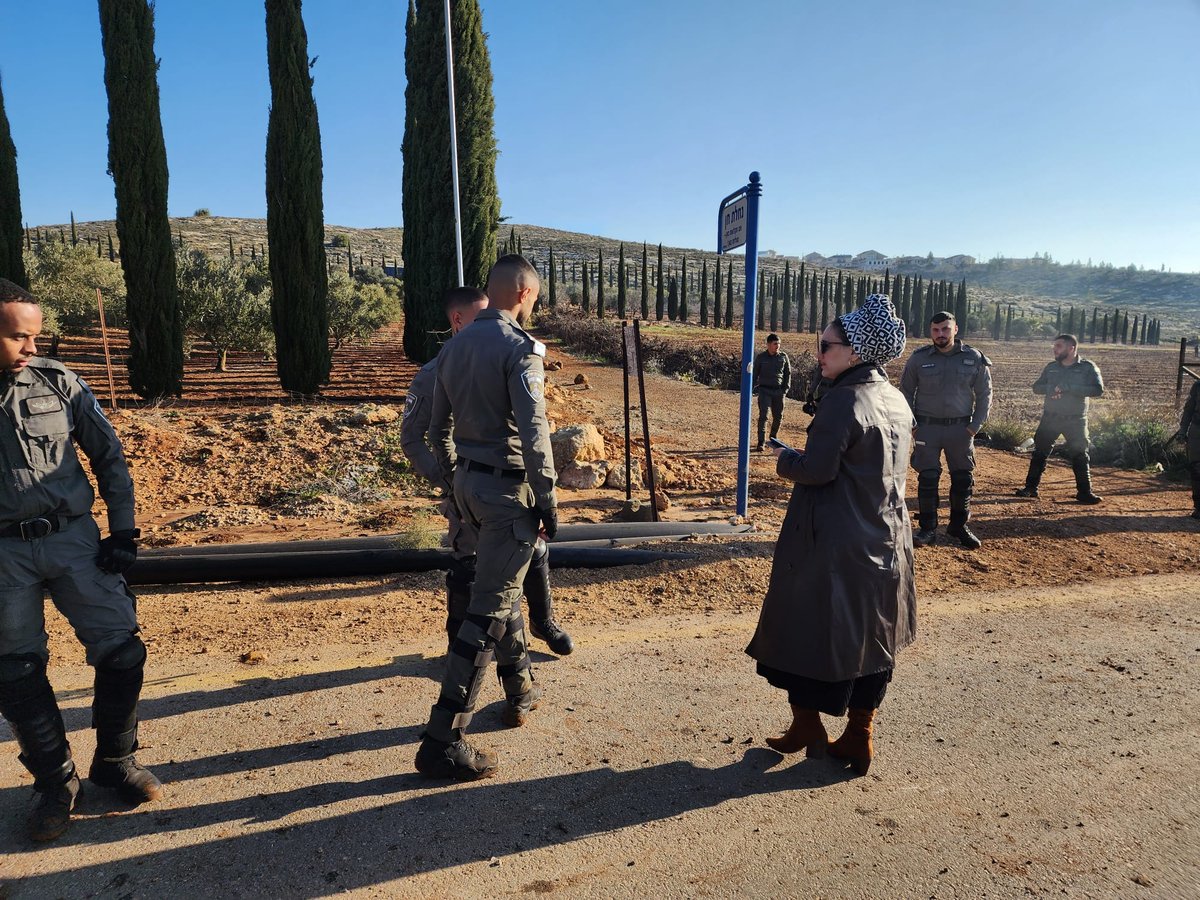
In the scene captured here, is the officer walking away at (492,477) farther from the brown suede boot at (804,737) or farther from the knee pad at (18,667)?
the knee pad at (18,667)

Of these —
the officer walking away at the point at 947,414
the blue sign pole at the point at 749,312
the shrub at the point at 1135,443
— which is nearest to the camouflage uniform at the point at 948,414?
the officer walking away at the point at 947,414

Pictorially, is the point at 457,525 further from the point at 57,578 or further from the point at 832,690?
the point at 832,690

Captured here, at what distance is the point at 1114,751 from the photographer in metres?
3.34

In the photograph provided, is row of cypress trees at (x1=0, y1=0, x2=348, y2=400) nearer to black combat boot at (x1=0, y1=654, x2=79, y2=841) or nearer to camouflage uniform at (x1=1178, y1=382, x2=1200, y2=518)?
black combat boot at (x1=0, y1=654, x2=79, y2=841)

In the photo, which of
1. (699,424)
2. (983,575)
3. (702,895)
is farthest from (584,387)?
(702,895)

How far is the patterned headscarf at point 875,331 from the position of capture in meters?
2.99

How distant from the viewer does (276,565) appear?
5.45 meters

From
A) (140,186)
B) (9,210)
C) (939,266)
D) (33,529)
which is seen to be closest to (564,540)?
(33,529)

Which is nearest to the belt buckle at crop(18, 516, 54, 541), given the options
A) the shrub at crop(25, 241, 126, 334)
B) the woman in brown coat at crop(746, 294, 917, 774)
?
the woman in brown coat at crop(746, 294, 917, 774)

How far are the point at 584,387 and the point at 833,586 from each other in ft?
53.3

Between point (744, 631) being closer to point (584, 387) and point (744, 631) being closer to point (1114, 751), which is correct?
point (1114, 751)

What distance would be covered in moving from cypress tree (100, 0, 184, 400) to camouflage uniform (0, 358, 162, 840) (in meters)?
13.1

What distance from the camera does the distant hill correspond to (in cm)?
7175

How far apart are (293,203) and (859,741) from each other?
14.6 metres
